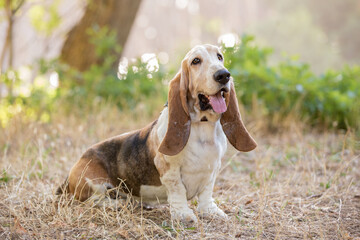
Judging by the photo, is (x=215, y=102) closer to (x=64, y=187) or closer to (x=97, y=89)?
(x=64, y=187)

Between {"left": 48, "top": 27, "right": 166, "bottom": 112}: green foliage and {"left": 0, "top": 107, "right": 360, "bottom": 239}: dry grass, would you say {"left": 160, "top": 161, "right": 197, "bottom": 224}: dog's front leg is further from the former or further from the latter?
{"left": 48, "top": 27, "right": 166, "bottom": 112}: green foliage

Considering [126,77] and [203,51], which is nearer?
[203,51]

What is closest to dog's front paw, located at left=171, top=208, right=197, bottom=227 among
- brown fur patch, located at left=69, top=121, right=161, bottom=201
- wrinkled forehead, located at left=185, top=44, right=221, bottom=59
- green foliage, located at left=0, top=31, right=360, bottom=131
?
brown fur patch, located at left=69, top=121, right=161, bottom=201

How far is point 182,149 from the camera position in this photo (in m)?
3.03

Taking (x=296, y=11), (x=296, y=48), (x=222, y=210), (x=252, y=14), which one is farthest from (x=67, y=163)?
(x=252, y=14)

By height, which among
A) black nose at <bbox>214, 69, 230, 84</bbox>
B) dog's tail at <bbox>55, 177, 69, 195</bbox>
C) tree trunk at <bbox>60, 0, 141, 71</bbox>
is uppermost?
tree trunk at <bbox>60, 0, 141, 71</bbox>

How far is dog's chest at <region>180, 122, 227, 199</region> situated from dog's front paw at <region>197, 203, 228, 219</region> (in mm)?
315

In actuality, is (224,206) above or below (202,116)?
below

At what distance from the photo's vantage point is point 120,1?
864cm

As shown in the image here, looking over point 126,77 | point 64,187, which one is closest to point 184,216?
point 64,187

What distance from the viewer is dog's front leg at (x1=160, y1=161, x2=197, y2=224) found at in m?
3.20

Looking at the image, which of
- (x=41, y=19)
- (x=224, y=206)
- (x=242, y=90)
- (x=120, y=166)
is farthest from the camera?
(x=41, y=19)

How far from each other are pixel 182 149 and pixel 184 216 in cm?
56

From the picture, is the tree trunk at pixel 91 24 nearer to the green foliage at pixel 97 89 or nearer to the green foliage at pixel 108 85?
the green foliage at pixel 97 89
